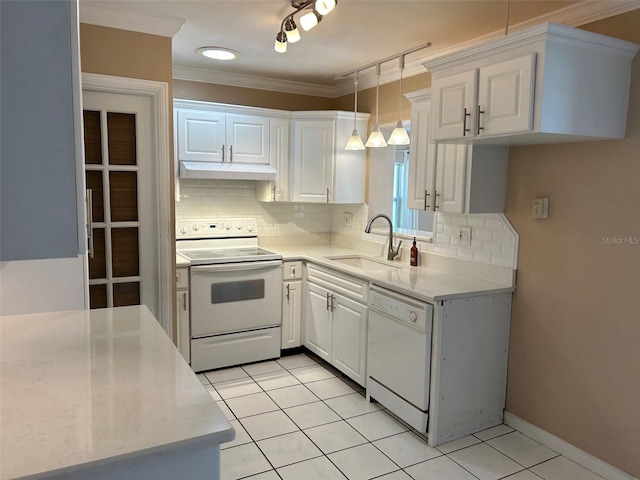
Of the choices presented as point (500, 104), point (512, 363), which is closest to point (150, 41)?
point (500, 104)

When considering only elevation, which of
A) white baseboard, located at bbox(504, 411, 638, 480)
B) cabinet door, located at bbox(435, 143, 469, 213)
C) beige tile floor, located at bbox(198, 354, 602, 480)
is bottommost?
beige tile floor, located at bbox(198, 354, 602, 480)

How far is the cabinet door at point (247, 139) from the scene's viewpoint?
3.94 m

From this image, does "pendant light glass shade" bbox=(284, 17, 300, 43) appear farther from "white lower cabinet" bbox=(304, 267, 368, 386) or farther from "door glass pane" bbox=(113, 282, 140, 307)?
"door glass pane" bbox=(113, 282, 140, 307)

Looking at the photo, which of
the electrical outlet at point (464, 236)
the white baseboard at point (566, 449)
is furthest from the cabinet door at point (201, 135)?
the white baseboard at point (566, 449)

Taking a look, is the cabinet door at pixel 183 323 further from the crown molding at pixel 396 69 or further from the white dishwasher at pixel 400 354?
the crown molding at pixel 396 69

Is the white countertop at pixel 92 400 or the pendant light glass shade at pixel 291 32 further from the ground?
the pendant light glass shade at pixel 291 32

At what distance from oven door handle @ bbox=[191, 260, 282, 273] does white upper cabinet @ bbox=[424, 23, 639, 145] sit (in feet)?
6.33

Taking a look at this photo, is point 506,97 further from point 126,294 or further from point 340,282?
point 126,294

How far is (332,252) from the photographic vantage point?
13.8 feet

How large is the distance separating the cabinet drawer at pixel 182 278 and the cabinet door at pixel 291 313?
0.80m

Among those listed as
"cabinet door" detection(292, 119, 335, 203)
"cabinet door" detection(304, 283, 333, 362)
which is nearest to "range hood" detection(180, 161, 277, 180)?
"cabinet door" detection(292, 119, 335, 203)

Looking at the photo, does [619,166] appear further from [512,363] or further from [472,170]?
[512,363]

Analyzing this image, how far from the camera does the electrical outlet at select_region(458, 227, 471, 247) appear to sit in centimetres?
311

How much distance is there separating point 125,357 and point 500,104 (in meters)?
1.96
